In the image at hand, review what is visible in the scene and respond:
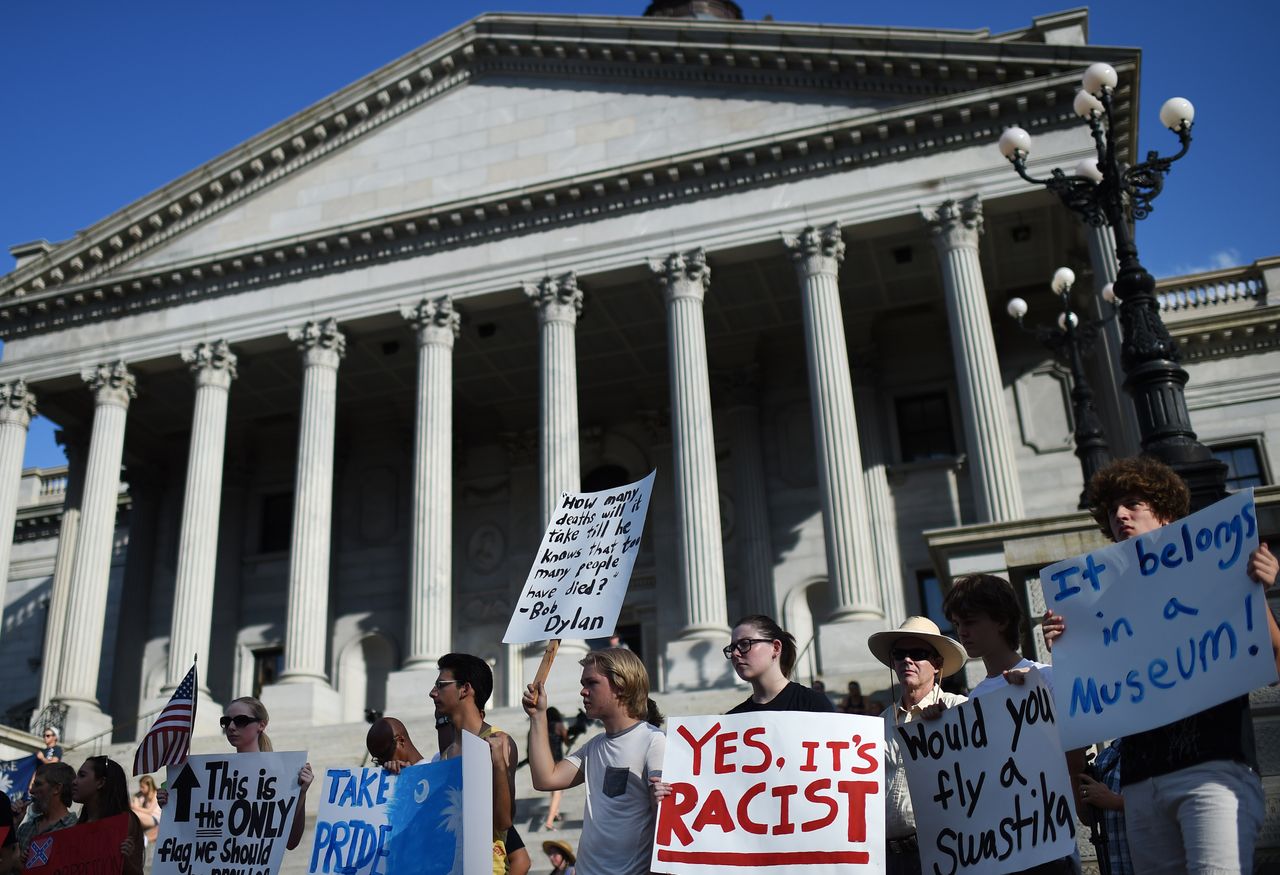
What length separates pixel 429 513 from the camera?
89.9 feet

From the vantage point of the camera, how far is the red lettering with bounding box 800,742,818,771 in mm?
5812

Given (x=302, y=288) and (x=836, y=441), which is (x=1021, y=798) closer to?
(x=836, y=441)

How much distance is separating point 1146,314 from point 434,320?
1985cm

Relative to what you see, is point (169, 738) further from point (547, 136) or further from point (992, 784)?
point (547, 136)

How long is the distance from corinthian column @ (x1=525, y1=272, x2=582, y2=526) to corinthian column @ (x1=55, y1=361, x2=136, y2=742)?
1131 centimetres

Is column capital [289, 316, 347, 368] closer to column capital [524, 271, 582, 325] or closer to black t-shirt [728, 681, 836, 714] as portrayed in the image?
column capital [524, 271, 582, 325]

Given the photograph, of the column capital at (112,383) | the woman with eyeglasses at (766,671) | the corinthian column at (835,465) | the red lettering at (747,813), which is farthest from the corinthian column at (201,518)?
the red lettering at (747,813)

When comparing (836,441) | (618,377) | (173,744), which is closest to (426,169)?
(618,377)

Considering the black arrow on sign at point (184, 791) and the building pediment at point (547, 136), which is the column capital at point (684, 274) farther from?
the black arrow on sign at point (184, 791)

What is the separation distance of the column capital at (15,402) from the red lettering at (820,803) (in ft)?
104

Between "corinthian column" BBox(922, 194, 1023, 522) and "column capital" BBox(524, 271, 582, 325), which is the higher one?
"column capital" BBox(524, 271, 582, 325)

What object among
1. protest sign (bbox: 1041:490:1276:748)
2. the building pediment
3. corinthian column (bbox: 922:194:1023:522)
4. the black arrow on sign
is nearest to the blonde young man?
protest sign (bbox: 1041:490:1276:748)

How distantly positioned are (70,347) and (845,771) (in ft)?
103

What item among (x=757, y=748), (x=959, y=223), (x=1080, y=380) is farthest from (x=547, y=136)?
(x=757, y=748)
